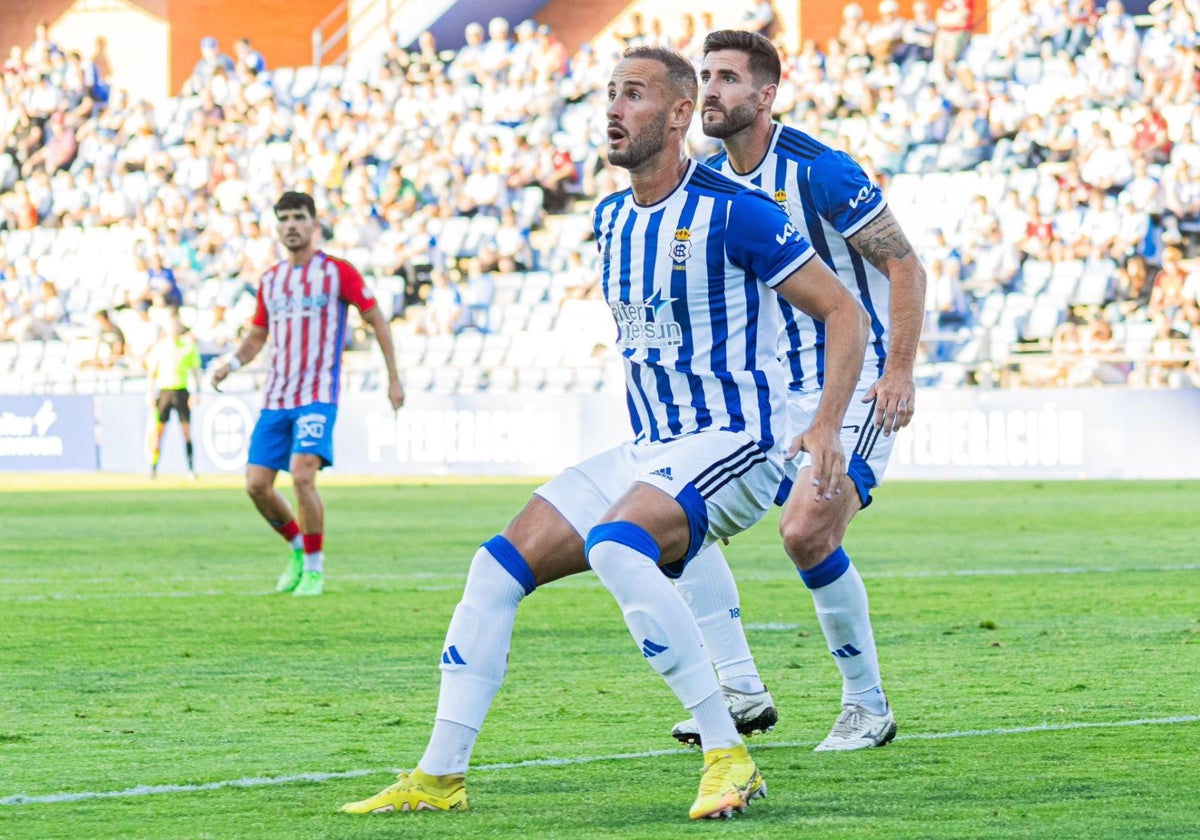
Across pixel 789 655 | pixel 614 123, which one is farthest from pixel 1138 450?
pixel 614 123

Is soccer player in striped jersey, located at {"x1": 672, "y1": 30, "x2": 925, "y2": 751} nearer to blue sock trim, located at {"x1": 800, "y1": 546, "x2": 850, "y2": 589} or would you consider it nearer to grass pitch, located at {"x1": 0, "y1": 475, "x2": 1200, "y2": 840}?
blue sock trim, located at {"x1": 800, "y1": 546, "x2": 850, "y2": 589}

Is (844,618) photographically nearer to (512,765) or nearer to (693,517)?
(512,765)

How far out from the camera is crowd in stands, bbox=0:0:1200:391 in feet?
72.9

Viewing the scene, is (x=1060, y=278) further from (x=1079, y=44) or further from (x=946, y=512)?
(x=946, y=512)

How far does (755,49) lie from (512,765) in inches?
88.6

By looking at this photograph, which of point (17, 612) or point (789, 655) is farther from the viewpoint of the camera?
point (17, 612)

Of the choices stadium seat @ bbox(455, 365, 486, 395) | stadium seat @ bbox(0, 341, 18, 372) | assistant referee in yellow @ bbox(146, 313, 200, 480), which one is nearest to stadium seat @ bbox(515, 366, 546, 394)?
stadium seat @ bbox(455, 365, 486, 395)

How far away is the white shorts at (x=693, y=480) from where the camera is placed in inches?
190

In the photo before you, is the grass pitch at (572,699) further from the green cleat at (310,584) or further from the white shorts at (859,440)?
the white shorts at (859,440)

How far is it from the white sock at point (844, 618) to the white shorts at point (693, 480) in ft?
2.79

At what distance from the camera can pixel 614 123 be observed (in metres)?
4.96

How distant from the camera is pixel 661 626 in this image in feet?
15.2

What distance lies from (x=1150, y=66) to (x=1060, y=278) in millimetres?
3260

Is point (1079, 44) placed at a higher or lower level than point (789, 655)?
higher
